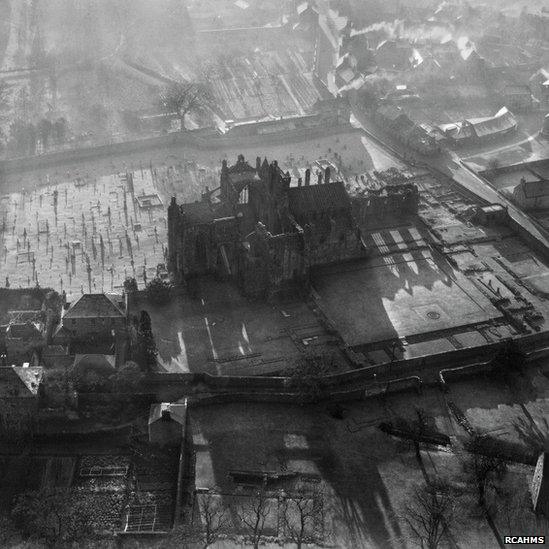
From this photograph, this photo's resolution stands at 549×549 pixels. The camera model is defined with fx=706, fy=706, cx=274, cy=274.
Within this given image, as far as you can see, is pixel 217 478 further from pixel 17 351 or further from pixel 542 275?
pixel 542 275

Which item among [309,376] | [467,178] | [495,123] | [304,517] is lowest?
[304,517]

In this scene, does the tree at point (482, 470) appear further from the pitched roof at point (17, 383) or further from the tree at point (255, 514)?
the pitched roof at point (17, 383)

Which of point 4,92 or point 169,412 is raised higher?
point 4,92

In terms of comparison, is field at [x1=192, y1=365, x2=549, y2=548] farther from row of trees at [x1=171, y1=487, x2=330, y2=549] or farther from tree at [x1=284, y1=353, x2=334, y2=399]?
tree at [x1=284, y1=353, x2=334, y2=399]

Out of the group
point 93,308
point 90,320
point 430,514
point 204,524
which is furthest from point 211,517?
point 93,308

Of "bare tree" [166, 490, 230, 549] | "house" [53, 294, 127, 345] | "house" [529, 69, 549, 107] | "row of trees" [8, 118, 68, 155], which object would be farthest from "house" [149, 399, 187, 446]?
"house" [529, 69, 549, 107]

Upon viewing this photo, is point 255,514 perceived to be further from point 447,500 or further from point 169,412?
point 447,500

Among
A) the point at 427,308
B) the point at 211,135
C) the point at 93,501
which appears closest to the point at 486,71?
the point at 211,135
